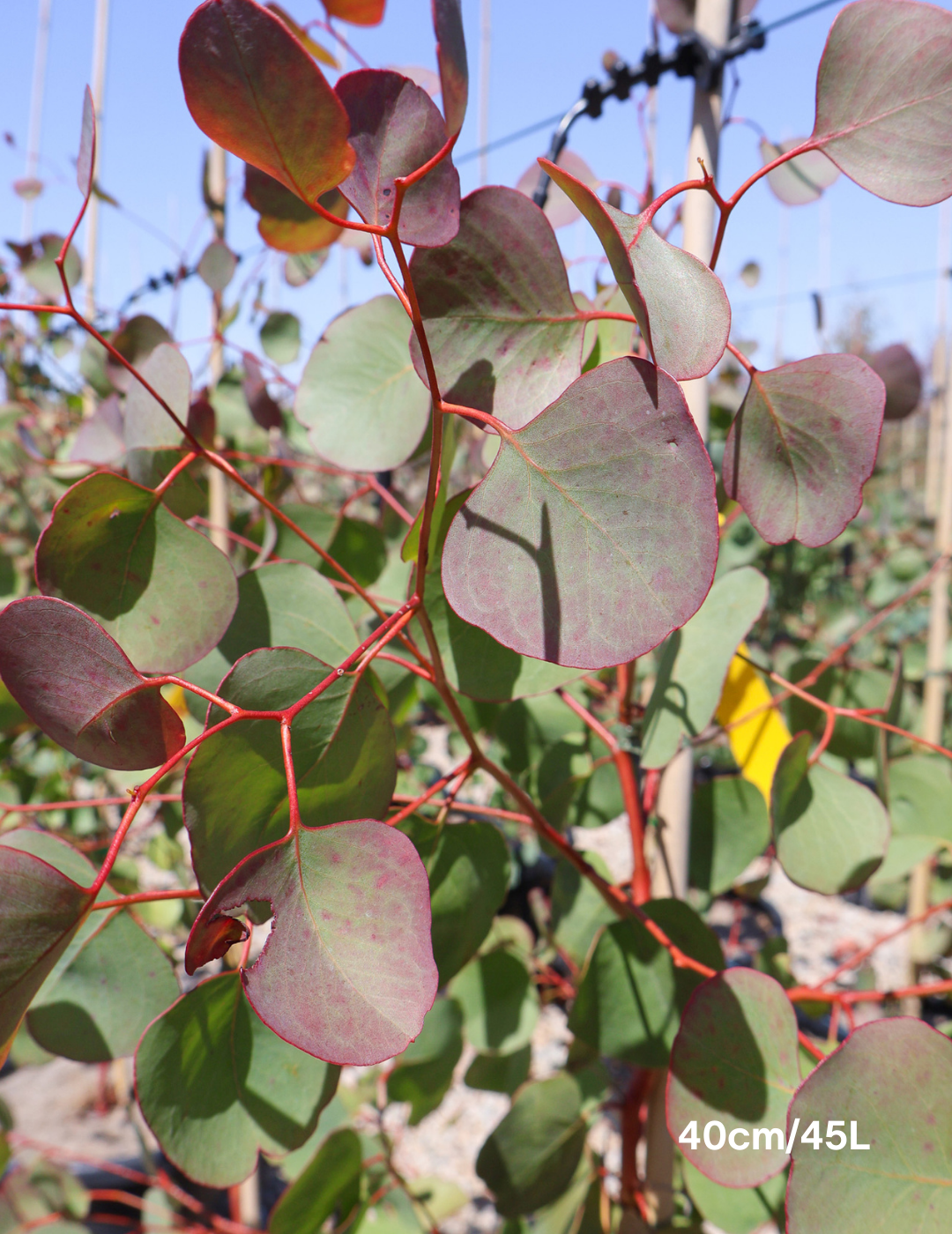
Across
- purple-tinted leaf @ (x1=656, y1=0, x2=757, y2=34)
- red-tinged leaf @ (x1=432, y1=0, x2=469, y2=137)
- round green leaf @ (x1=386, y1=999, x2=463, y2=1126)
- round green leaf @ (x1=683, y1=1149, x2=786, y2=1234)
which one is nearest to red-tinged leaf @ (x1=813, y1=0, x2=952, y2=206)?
red-tinged leaf @ (x1=432, y1=0, x2=469, y2=137)

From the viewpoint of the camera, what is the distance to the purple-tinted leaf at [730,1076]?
0.31 m

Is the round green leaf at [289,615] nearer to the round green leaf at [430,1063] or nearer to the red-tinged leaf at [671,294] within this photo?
the red-tinged leaf at [671,294]

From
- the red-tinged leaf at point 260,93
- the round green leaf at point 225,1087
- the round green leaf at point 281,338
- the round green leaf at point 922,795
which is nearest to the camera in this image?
the red-tinged leaf at point 260,93

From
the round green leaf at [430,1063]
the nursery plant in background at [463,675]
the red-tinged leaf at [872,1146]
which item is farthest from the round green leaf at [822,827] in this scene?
the round green leaf at [430,1063]

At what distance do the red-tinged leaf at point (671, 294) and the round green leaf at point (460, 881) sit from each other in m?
0.22

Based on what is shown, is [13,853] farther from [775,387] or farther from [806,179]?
[806,179]

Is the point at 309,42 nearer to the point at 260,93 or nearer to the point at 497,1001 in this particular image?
the point at 260,93

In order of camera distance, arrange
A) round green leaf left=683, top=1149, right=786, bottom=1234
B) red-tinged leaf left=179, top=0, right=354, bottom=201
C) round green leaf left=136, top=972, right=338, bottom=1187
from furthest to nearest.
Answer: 1. round green leaf left=683, top=1149, right=786, bottom=1234
2. round green leaf left=136, top=972, right=338, bottom=1187
3. red-tinged leaf left=179, top=0, right=354, bottom=201

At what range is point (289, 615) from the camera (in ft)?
1.13

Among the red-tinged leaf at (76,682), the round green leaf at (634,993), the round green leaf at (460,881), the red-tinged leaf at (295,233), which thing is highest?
the red-tinged leaf at (295,233)

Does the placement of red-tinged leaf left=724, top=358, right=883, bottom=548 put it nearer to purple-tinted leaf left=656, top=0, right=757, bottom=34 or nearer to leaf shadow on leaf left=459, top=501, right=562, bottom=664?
leaf shadow on leaf left=459, top=501, right=562, bottom=664

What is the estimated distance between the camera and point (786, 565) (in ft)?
5.75

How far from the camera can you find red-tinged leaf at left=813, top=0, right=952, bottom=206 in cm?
24

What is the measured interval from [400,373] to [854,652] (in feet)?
5.47
